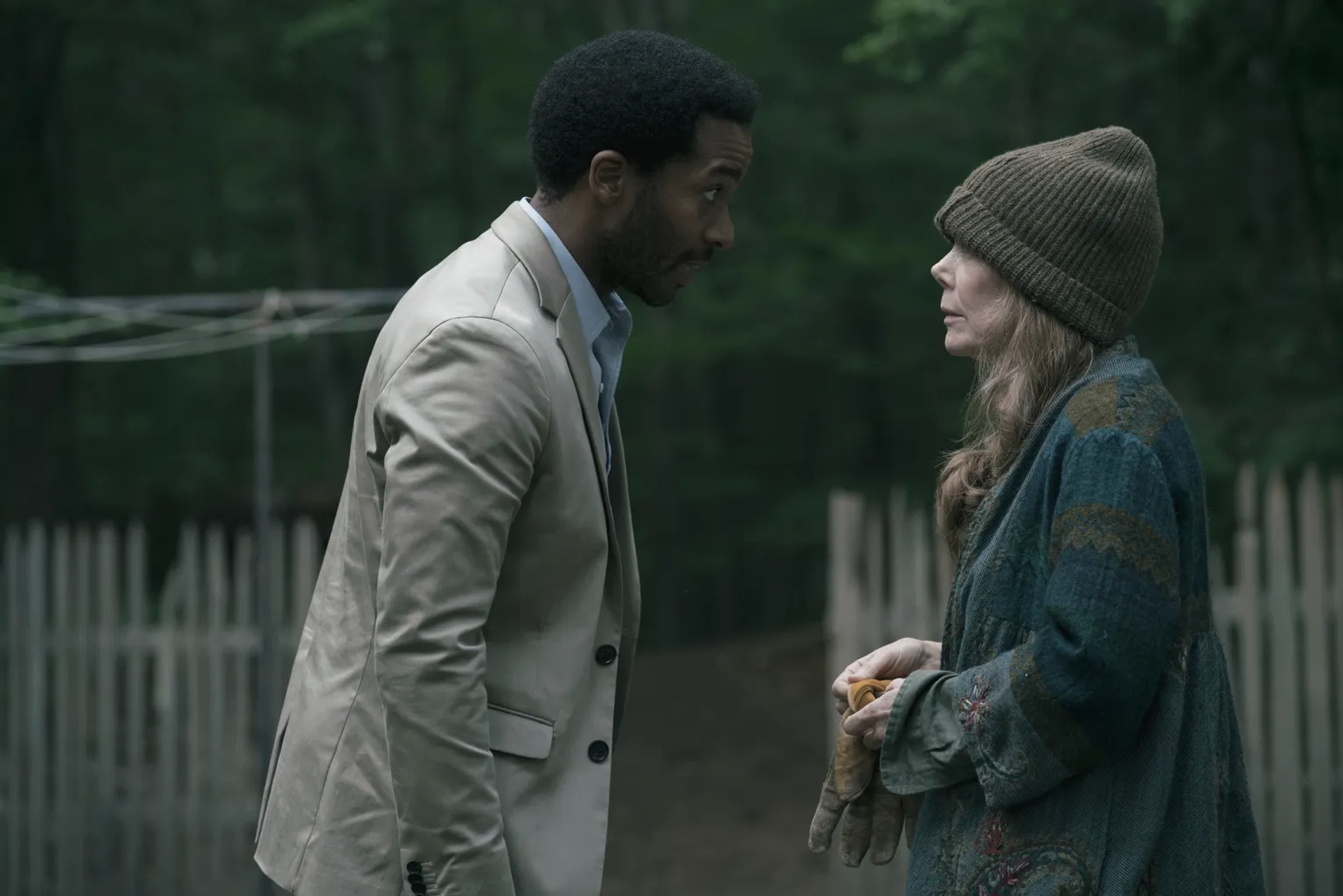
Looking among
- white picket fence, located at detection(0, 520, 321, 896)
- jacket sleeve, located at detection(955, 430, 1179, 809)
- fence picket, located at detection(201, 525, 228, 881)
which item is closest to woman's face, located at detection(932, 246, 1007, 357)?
jacket sleeve, located at detection(955, 430, 1179, 809)

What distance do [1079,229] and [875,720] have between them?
0.80 meters

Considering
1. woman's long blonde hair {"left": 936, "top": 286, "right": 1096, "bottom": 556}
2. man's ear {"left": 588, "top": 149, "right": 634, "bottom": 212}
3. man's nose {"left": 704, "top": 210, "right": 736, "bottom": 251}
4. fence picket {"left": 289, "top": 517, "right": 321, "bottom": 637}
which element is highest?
man's ear {"left": 588, "top": 149, "right": 634, "bottom": 212}

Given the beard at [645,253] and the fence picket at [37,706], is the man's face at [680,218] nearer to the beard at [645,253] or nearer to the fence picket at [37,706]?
the beard at [645,253]

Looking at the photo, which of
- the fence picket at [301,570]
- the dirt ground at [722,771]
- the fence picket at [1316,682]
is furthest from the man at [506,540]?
the dirt ground at [722,771]

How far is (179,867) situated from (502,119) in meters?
9.03

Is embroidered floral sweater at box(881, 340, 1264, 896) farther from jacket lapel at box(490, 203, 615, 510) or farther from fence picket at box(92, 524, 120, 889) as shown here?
fence picket at box(92, 524, 120, 889)

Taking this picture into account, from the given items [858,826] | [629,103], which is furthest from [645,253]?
[858,826]

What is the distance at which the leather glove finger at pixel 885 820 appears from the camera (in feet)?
8.02

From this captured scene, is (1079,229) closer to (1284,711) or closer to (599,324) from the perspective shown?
(599,324)

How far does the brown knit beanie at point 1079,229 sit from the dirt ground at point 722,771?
6.46 meters

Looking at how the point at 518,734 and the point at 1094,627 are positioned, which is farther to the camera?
the point at 518,734

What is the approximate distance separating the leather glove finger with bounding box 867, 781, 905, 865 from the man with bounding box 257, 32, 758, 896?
454 millimetres

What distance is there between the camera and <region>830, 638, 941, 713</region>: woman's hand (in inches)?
96.4

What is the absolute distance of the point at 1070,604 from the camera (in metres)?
2.02
